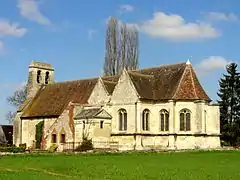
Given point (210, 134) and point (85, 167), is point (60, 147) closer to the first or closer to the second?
point (210, 134)

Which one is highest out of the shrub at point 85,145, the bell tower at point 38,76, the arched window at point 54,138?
the bell tower at point 38,76

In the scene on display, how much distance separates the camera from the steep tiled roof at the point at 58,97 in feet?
220

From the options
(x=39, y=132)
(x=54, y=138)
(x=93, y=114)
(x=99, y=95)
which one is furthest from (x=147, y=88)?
(x=39, y=132)

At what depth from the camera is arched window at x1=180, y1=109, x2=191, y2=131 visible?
57469 mm

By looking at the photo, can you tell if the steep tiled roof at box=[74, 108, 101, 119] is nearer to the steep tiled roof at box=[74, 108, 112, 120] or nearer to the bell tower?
the steep tiled roof at box=[74, 108, 112, 120]

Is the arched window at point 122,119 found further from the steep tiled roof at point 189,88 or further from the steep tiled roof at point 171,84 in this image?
the steep tiled roof at point 189,88

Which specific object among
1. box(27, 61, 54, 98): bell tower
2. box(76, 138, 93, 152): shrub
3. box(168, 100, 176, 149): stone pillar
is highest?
box(27, 61, 54, 98): bell tower

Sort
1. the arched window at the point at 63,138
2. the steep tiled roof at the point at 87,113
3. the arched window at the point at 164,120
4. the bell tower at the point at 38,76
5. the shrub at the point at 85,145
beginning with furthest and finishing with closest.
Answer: the bell tower at the point at 38,76 < the arched window at the point at 63,138 < the steep tiled roof at the point at 87,113 < the arched window at the point at 164,120 < the shrub at the point at 85,145

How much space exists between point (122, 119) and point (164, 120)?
514cm

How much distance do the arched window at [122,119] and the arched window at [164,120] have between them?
14.3ft

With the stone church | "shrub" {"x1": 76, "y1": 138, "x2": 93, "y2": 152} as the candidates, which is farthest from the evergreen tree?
"shrub" {"x1": 76, "y1": 138, "x2": 93, "y2": 152}

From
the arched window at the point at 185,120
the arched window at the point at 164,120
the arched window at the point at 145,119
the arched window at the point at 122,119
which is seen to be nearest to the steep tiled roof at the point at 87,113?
the arched window at the point at 122,119

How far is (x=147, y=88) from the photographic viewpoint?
197ft

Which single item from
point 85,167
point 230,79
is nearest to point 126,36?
point 230,79
